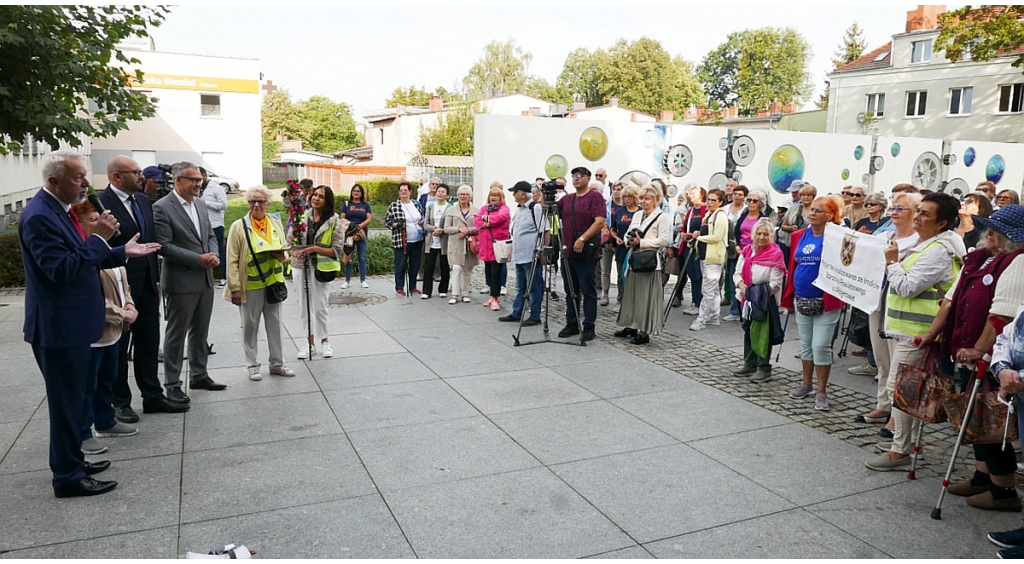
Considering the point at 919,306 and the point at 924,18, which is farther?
the point at 924,18

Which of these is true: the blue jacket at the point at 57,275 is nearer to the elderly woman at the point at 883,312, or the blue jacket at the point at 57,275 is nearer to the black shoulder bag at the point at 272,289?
the black shoulder bag at the point at 272,289

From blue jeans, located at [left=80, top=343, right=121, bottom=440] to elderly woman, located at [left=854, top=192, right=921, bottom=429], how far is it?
5.53m

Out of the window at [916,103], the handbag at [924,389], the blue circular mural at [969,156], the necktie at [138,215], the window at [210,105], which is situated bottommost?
the handbag at [924,389]

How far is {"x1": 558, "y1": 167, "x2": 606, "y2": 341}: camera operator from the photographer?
8391 millimetres

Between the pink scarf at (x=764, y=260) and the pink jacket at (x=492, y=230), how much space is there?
4.41 metres

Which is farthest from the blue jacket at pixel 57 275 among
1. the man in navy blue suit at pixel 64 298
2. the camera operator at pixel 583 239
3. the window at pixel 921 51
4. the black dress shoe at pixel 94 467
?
the window at pixel 921 51

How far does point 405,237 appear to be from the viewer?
37.6 ft

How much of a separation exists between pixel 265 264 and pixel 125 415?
176 cm

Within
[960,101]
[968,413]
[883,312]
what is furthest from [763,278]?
[960,101]

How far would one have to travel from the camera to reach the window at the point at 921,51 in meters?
42.2

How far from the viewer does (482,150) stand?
12.9 metres

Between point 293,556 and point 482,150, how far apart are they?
398 inches

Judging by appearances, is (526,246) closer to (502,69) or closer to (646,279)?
(646,279)

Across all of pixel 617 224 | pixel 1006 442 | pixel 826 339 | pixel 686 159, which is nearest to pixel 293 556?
pixel 1006 442
